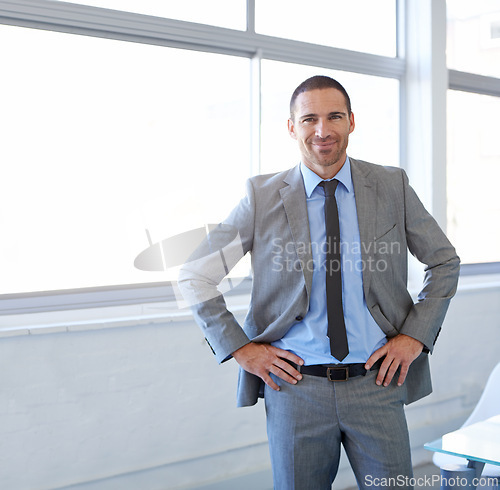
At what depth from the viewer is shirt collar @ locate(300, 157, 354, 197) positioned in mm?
1883

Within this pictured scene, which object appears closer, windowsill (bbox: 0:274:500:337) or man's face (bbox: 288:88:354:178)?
man's face (bbox: 288:88:354:178)

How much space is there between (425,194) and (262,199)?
2167mm

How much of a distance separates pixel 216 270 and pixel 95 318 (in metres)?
1.07

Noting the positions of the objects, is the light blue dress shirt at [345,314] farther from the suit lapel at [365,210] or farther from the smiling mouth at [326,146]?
the smiling mouth at [326,146]

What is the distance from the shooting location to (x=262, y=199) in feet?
6.21

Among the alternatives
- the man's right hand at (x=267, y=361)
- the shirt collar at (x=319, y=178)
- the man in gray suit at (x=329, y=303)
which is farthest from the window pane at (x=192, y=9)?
the man's right hand at (x=267, y=361)

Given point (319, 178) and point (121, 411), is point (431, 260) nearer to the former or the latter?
point (319, 178)

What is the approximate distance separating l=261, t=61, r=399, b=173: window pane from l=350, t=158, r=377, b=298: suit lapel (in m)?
1.40

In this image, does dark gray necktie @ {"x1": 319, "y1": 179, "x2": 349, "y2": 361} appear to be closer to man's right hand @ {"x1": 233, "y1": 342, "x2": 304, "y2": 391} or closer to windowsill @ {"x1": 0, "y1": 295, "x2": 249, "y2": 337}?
man's right hand @ {"x1": 233, "y1": 342, "x2": 304, "y2": 391}

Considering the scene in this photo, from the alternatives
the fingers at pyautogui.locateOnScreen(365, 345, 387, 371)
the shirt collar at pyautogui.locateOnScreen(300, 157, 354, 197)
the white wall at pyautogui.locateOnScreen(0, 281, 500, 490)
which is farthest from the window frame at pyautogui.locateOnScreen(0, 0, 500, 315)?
the fingers at pyautogui.locateOnScreen(365, 345, 387, 371)

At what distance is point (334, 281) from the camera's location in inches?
70.2

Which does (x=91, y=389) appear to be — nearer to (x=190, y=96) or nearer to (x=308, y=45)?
(x=190, y=96)

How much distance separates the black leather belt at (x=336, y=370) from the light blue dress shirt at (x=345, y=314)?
0.05ft

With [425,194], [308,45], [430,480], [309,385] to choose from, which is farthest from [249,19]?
[430,480]
